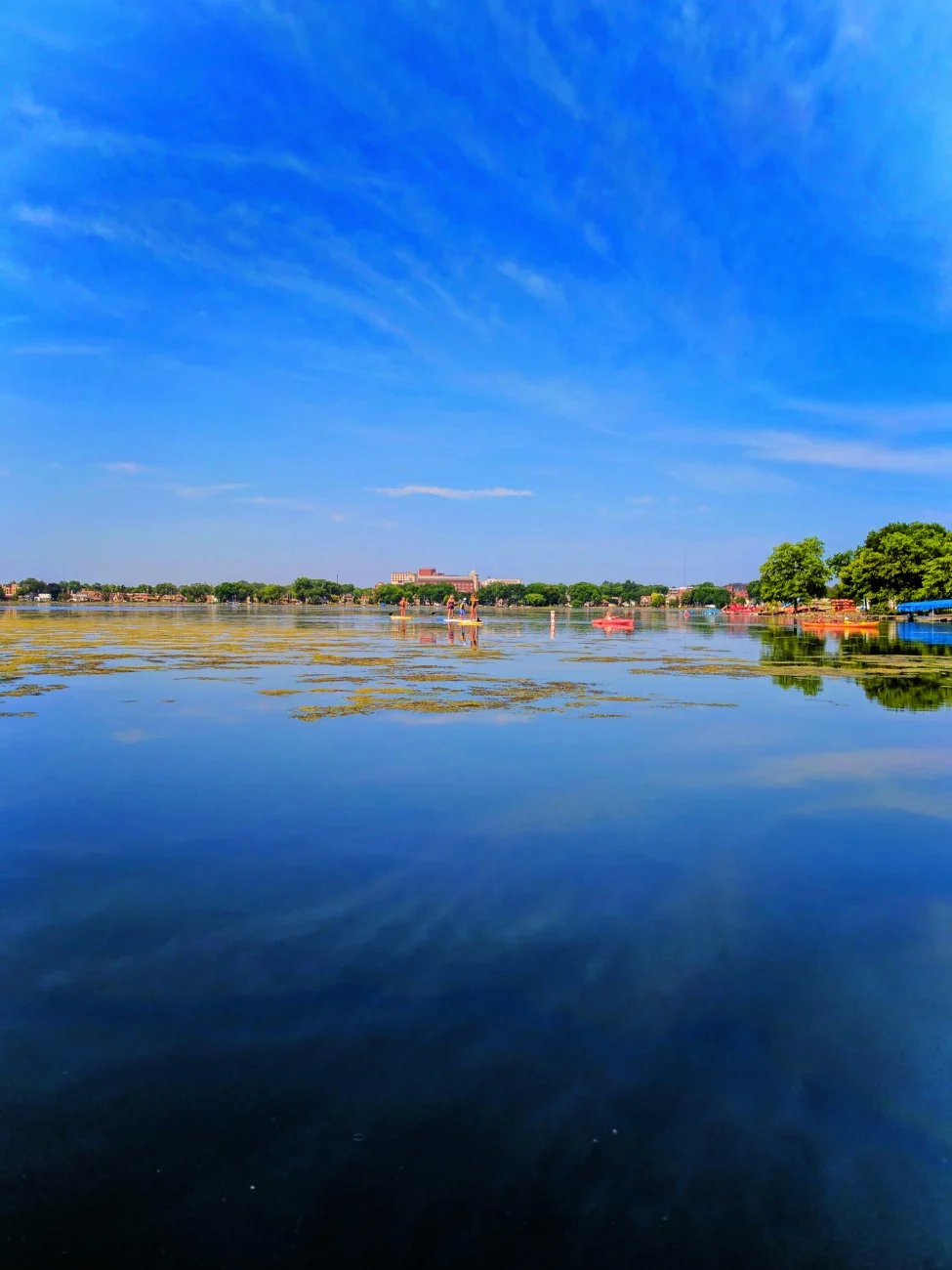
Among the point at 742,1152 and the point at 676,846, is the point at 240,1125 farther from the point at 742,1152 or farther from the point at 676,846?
the point at 676,846

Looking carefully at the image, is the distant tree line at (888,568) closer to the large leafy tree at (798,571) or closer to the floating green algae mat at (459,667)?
the large leafy tree at (798,571)

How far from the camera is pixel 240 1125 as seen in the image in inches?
180

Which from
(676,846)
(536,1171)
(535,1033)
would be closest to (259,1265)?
(536,1171)

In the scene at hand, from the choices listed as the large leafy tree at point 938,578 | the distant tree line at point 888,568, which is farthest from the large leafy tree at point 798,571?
the large leafy tree at point 938,578

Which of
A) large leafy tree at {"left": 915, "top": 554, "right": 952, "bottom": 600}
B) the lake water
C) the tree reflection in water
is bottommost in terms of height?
the lake water

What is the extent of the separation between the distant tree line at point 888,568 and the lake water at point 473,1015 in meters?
85.3

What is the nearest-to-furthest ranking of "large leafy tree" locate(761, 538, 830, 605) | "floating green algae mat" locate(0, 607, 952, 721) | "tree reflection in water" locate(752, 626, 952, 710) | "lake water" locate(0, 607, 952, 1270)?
"lake water" locate(0, 607, 952, 1270), "floating green algae mat" locate(0, 607, 952, 721), "tree reflection in water" locate(752, 626, 952, 710), "large leafy tree" locate(761, 538, 830, 605)

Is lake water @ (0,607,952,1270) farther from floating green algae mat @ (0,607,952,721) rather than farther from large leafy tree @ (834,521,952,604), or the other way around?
large leafy tree @ (834,521,952,604)

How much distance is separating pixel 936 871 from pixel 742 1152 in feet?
19.7

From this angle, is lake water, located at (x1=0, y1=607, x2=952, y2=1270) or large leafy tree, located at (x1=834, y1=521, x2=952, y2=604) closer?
lake water, located at (x1=0, y1=607, x2=952, y2=1270)

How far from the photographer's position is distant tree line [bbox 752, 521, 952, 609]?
8725cm

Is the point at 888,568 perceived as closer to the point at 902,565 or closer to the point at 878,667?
the point at 902,565

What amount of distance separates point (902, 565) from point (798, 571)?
936 inches

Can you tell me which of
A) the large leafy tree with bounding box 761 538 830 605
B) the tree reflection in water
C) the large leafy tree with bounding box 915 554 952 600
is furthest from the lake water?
the large leafy tree with bounding box 761 538 830 605
